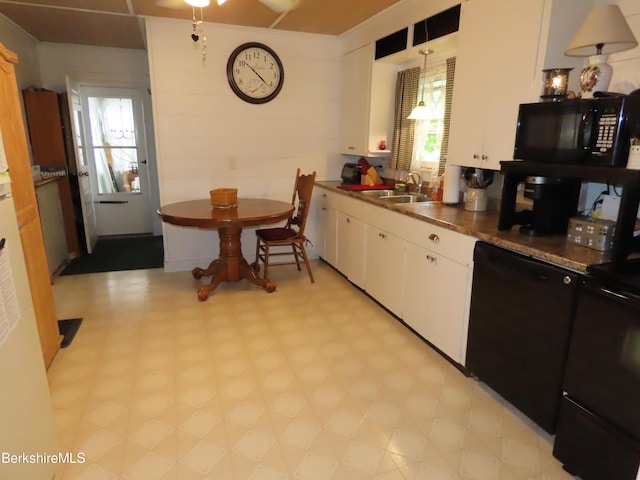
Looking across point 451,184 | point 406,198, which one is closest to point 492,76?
A: point 451,184

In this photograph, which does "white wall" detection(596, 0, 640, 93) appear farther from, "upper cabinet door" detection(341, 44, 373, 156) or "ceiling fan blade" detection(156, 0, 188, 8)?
"ceiling fan blade" detection(156, 0, 188, 8)

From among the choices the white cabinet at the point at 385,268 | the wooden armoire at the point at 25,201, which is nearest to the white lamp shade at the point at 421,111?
the white cabinet at the point at 385,268

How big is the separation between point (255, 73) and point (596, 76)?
3.00m

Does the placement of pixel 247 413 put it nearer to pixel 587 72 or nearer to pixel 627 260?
pixel 627 260

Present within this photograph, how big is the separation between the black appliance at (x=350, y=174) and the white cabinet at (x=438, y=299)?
150 cm

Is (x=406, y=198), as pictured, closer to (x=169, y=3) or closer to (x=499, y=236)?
(x=499, y=236)

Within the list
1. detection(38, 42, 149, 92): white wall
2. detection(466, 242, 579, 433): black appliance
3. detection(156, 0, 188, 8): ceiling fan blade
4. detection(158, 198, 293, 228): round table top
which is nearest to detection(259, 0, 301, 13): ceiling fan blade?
detection(156, 0, 188, 8): ceiling fan blade

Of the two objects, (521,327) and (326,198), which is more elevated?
(326,198)

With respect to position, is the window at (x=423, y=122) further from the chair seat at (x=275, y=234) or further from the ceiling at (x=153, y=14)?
the chair seat at (x=275, y=234)

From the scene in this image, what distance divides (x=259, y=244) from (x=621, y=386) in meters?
3.09

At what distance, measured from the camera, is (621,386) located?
4.93 ft

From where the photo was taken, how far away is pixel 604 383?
1563mm

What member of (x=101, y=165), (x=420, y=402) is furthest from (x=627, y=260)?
(x=101, y=165)

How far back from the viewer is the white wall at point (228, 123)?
3.80 meters
